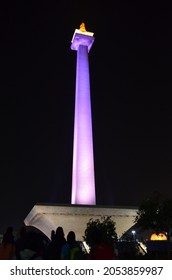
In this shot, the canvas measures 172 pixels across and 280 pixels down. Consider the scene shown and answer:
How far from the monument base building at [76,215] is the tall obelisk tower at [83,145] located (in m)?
4.14

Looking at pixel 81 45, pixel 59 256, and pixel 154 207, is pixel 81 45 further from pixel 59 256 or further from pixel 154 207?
pixel 59 256

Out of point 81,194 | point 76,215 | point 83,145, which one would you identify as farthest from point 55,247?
point 83,145

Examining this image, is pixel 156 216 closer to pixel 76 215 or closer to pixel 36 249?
pixel 76 215

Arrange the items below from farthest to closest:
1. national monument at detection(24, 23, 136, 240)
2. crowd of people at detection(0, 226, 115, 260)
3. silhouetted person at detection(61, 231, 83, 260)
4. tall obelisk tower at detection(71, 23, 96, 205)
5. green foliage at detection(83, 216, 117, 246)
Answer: tall obelisk tower at detection(71, 23, 96, 205) < national monument at detection(24, 23, 136, 240) < green foliage at detection(83, 216, 117, 246) < silhouetted person at detection(61, 231, 83, 260) < crowd of people at detection(0, 226, 115, 260)

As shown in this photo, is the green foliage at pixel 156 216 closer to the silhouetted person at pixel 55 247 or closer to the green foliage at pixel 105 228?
the green foliage at pixel 105 228

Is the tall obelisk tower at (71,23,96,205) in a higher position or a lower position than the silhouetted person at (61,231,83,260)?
higher

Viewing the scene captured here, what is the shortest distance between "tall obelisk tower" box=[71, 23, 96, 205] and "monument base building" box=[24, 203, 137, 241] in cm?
414

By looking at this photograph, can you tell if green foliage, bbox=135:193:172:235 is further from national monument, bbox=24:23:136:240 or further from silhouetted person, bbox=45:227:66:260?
silhouetted person, bbox=45:227:66:260

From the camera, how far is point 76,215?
112ft

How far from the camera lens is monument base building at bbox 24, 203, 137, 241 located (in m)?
33.7

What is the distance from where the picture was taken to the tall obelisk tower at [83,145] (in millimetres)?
39062

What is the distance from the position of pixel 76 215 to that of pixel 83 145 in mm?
9075

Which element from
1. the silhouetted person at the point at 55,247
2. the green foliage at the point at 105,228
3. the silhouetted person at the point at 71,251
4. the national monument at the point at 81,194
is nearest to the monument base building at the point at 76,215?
the national monument at the point at 81,194

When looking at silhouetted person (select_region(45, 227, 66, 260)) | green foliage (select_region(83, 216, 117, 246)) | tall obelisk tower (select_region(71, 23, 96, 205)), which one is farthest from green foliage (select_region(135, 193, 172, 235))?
silhouetted person (select_region(45, 227, 66, 260))
